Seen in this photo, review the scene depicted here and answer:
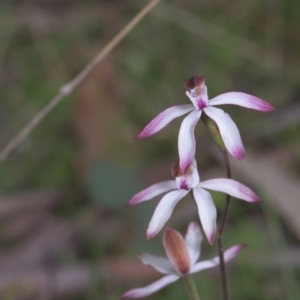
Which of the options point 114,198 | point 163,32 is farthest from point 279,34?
point 114,198

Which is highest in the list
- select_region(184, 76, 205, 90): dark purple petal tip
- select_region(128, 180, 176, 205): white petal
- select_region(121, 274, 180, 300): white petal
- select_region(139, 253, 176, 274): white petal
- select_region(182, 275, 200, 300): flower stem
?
select_region(184, 76, 205, 90): dark purple petal tip

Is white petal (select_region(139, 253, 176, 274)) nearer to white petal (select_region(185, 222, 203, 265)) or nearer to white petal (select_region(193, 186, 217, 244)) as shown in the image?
white petal (select_region(185, 222, 203, 265))

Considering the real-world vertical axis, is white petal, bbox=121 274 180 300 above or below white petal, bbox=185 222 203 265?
below

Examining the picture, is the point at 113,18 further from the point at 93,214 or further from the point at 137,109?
the point at 93,214

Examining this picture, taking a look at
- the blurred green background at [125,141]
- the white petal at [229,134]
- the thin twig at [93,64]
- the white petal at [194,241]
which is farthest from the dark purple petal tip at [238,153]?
the blurred green background at [125,141]

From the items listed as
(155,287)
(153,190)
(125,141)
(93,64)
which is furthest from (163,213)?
(125,141)

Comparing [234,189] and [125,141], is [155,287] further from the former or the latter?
[125,141]

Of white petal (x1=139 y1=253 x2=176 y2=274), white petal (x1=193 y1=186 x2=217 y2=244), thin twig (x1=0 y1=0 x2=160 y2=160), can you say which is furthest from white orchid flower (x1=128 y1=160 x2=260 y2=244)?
thin twig (x1=0 y1=0 x2=160 y2=160)
